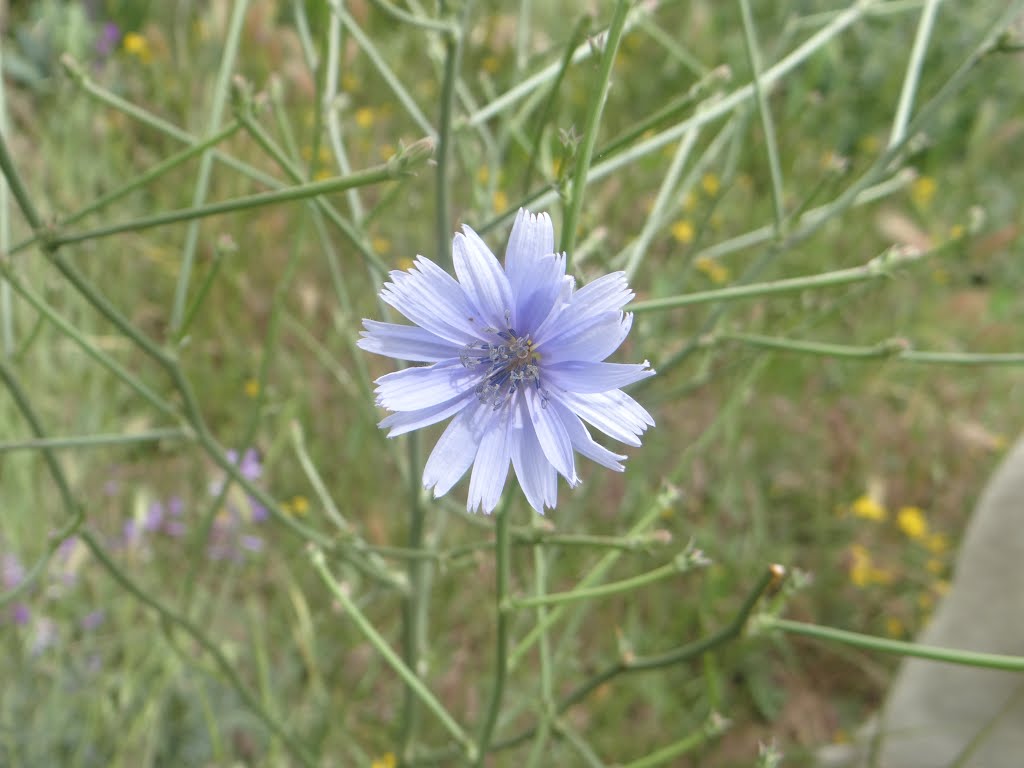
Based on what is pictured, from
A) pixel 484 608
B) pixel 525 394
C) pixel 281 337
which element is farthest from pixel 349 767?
pixel 525 394

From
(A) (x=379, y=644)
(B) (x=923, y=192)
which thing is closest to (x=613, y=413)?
(A) (x=379, y=644)

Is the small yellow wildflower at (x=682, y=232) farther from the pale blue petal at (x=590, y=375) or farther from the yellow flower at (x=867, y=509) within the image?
the pale blue petal at (x=590, y=375)

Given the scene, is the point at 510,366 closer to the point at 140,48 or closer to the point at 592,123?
the point at 592,123

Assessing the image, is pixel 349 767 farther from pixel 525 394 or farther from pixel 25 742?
pixel 525 394

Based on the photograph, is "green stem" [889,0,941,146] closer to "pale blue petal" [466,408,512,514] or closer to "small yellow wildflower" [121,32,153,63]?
"pale blue petal" [466,408,512,514]

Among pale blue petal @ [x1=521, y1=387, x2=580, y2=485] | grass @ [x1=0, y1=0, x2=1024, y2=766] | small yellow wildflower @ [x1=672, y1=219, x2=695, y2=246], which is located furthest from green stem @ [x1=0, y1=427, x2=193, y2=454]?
small yellow wildflower @ [x1=672, y1=219, x2=695, y2=246]
